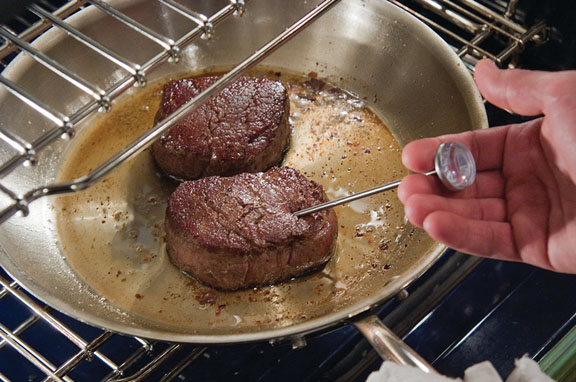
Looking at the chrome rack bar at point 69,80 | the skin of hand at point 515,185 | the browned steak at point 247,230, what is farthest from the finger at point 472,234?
the chrome rack bar at point 69,80

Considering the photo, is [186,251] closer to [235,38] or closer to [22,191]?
[22,191]

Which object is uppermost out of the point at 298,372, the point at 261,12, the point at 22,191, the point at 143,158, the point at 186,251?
the point at 261,12

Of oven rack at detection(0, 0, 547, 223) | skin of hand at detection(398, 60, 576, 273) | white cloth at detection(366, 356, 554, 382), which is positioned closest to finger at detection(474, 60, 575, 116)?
skin of hand at detection(398, 60, 576, 273)

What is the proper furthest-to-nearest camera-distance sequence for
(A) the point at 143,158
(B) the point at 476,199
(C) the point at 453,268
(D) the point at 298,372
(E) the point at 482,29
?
1. (E) the point at 482,29
2. (A) the point at 143,158
3. (C) the point at 453,268
4. (D) the point at 298,372
5. (B) the point at 476,199

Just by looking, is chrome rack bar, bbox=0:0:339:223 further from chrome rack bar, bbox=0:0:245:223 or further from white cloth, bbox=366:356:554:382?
white cloth, bbox=366:356:554:382

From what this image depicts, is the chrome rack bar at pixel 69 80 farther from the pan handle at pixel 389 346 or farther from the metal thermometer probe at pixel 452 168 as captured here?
the pan handle at pixel 389 346

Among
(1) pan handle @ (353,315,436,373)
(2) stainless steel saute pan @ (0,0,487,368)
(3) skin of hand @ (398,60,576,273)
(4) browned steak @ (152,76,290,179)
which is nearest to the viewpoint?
(1) pan handle @ (353,315,436,373)

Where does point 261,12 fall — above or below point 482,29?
above

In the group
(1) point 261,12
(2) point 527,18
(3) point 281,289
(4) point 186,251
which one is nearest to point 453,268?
(3) point 281,289
